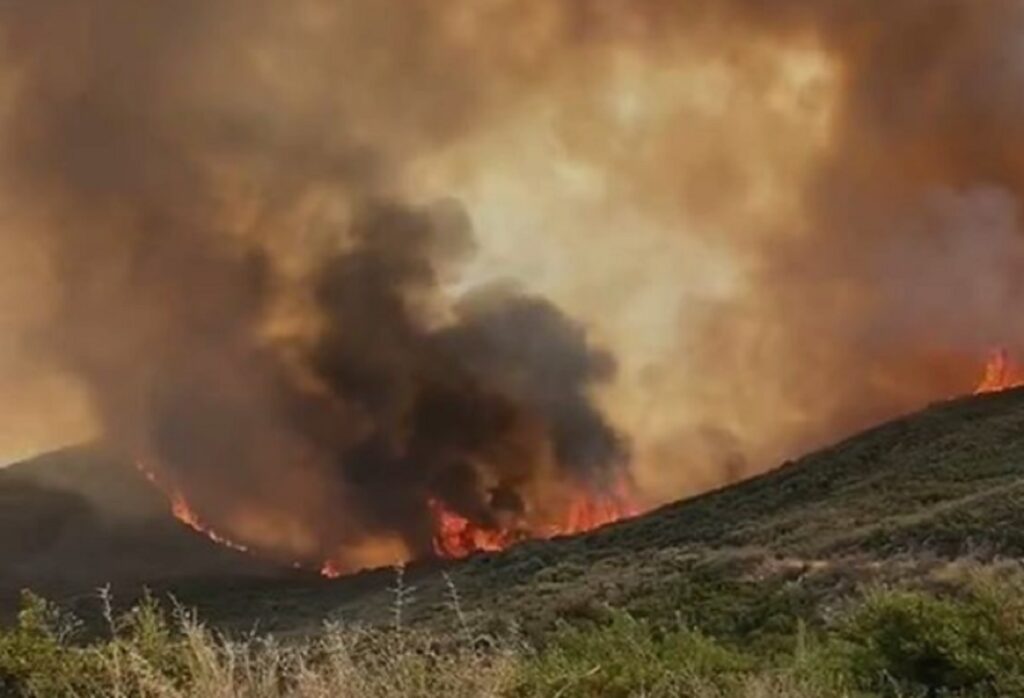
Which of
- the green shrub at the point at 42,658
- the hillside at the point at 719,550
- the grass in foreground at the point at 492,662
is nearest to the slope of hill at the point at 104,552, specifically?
the hillside at the point at 719,550

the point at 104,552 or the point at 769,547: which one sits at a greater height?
the point at 104,552

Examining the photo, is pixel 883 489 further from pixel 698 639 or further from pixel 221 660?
pixel 221 660

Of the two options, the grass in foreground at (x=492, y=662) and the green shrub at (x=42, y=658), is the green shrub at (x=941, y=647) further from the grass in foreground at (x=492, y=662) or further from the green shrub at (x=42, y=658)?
the green shrub at (x=42, y=658)

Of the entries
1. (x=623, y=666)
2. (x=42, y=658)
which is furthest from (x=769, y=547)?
(x=42, y=658)

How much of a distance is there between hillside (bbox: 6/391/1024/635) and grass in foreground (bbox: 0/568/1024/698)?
1.05m

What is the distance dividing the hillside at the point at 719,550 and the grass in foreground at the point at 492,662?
1.05 m

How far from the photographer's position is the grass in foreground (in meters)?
7.20

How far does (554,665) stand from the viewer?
9953mm

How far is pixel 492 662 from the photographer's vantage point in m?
7.70

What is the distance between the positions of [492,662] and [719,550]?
50.2 metres

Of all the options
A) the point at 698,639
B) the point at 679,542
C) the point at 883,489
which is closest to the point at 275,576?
the point at 679,542

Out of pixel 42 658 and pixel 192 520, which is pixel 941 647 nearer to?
pixel 42 658

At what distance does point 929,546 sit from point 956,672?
33.5 metres

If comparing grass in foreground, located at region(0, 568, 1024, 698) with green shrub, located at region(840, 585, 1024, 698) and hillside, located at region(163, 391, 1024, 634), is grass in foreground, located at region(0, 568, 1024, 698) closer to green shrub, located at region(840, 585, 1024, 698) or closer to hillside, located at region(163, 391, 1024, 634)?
green shrub, located at region(840, 585, 1024, 698)
